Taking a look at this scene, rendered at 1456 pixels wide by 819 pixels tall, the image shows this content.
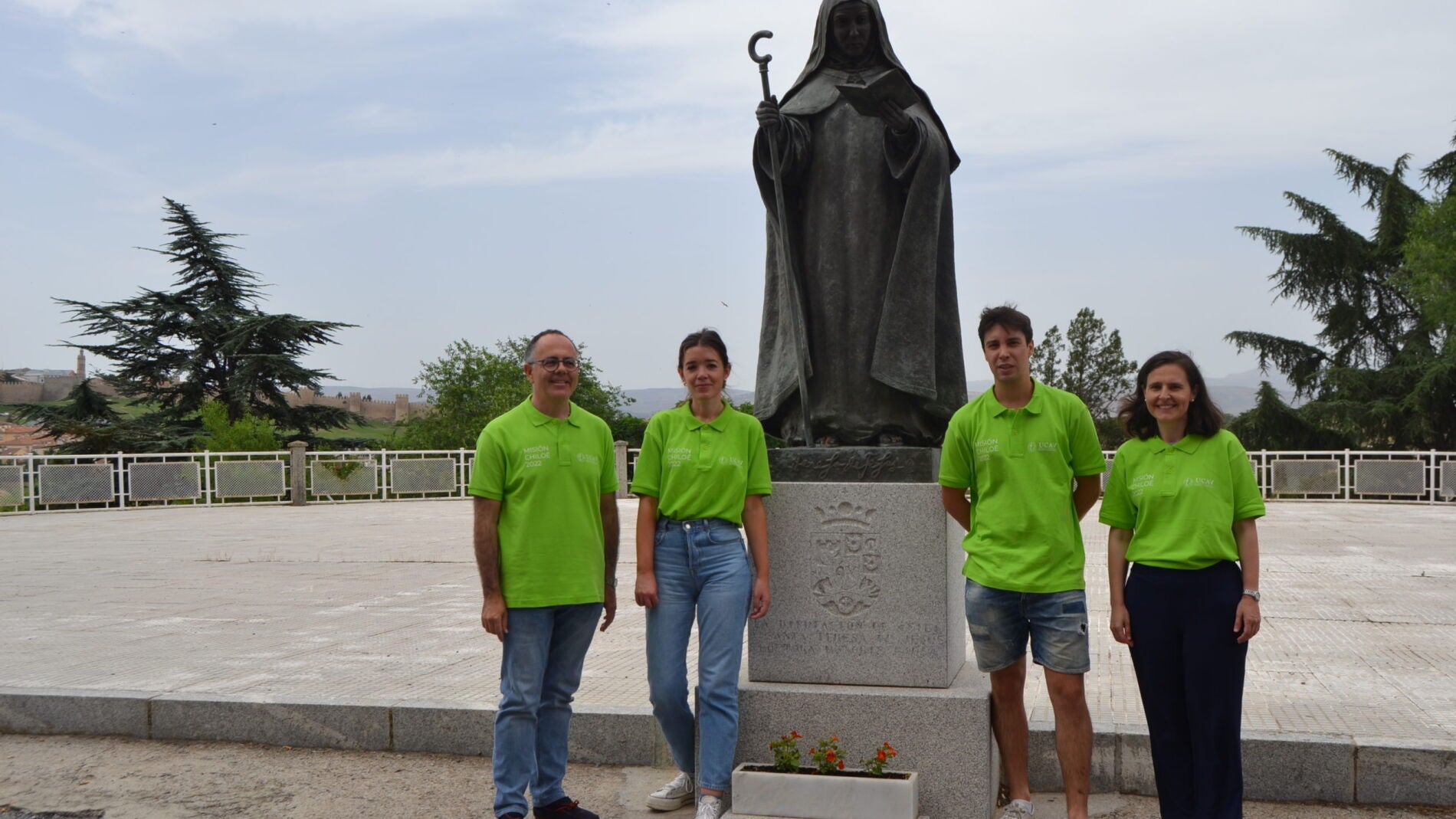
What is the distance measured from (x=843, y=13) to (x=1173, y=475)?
2.20 metres

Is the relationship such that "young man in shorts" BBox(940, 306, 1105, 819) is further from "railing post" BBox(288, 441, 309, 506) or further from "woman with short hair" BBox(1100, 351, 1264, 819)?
"railing post" BBox(288, 441, 309, 506)

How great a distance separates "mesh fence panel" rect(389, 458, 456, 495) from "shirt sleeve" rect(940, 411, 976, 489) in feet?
77.7

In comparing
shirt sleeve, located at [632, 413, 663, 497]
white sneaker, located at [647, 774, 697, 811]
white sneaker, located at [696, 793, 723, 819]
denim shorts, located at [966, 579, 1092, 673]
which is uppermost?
shirt sleeve, located at [632, 413, 663, 497]

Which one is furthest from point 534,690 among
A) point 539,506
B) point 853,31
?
point 853,31

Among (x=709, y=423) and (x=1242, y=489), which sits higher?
(x=709, y=423)

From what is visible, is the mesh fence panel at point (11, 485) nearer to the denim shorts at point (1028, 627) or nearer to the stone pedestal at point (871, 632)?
the stone pedestal at point (871, 632)

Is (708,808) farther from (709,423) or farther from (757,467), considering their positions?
(709,423)

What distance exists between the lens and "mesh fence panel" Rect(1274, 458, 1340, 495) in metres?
24.4

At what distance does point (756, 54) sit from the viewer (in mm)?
4148

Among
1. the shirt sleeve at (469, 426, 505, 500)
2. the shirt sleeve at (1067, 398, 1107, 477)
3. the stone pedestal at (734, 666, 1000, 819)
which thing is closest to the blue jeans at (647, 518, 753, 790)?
the stone pedestal at (734, 666, 1000, 819)

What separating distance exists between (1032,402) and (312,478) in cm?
2488

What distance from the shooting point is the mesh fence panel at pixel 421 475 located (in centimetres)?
2642

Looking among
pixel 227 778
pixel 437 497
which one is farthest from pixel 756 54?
pixel 437 497

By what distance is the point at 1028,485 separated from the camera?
365cm
